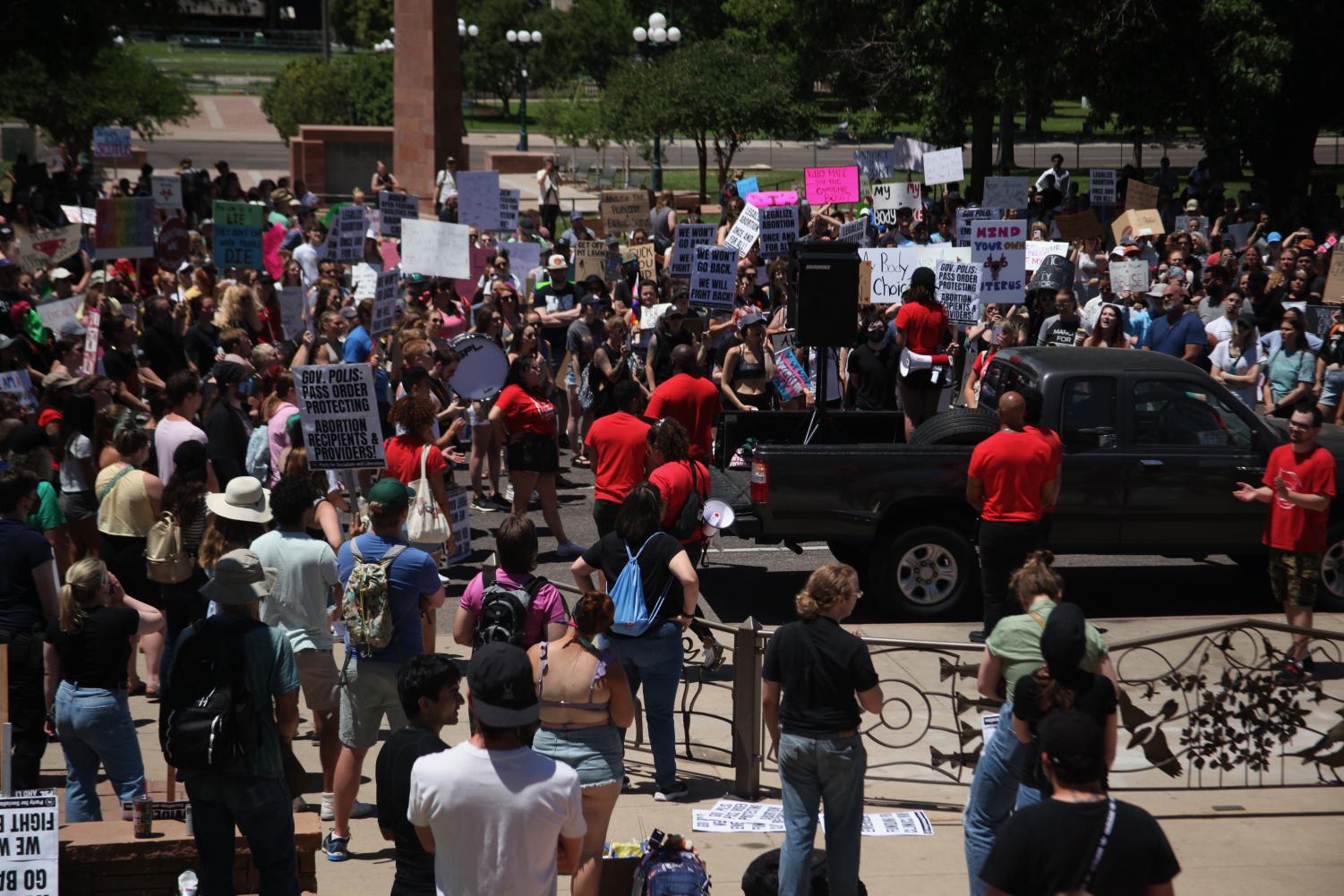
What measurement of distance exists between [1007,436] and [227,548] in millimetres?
4817

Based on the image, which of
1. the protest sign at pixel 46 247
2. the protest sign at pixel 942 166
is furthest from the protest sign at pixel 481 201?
the protest sign at pixel 942 166

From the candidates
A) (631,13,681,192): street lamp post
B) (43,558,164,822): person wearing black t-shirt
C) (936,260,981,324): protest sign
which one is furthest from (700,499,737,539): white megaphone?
(631,13,681,192): street lamp post

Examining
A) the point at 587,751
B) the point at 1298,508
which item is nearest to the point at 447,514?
the point at 587,751

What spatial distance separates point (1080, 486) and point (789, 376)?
14.0ft

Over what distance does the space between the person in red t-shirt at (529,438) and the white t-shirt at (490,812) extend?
7099 mm

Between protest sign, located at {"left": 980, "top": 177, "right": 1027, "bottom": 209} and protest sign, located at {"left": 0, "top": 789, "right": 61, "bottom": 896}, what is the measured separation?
63.4 ft

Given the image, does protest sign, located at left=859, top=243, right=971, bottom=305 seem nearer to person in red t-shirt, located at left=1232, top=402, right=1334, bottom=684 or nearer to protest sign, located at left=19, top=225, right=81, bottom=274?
person in red t-shirt, located at left=1232, top=402, right=1334, bottom=684

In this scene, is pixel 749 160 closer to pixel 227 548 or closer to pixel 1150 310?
pixel 1150 310

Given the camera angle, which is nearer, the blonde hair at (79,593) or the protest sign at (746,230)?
the blonde hair at (79,593)

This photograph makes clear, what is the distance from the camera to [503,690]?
4.95 m

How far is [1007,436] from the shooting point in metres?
9.66

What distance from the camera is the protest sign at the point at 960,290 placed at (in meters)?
15.8

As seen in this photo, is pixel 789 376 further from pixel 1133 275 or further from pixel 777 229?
pixel 1133 275

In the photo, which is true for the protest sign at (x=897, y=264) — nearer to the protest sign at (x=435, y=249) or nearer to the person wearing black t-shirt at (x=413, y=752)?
the protest sign at (x=435, y=249)
